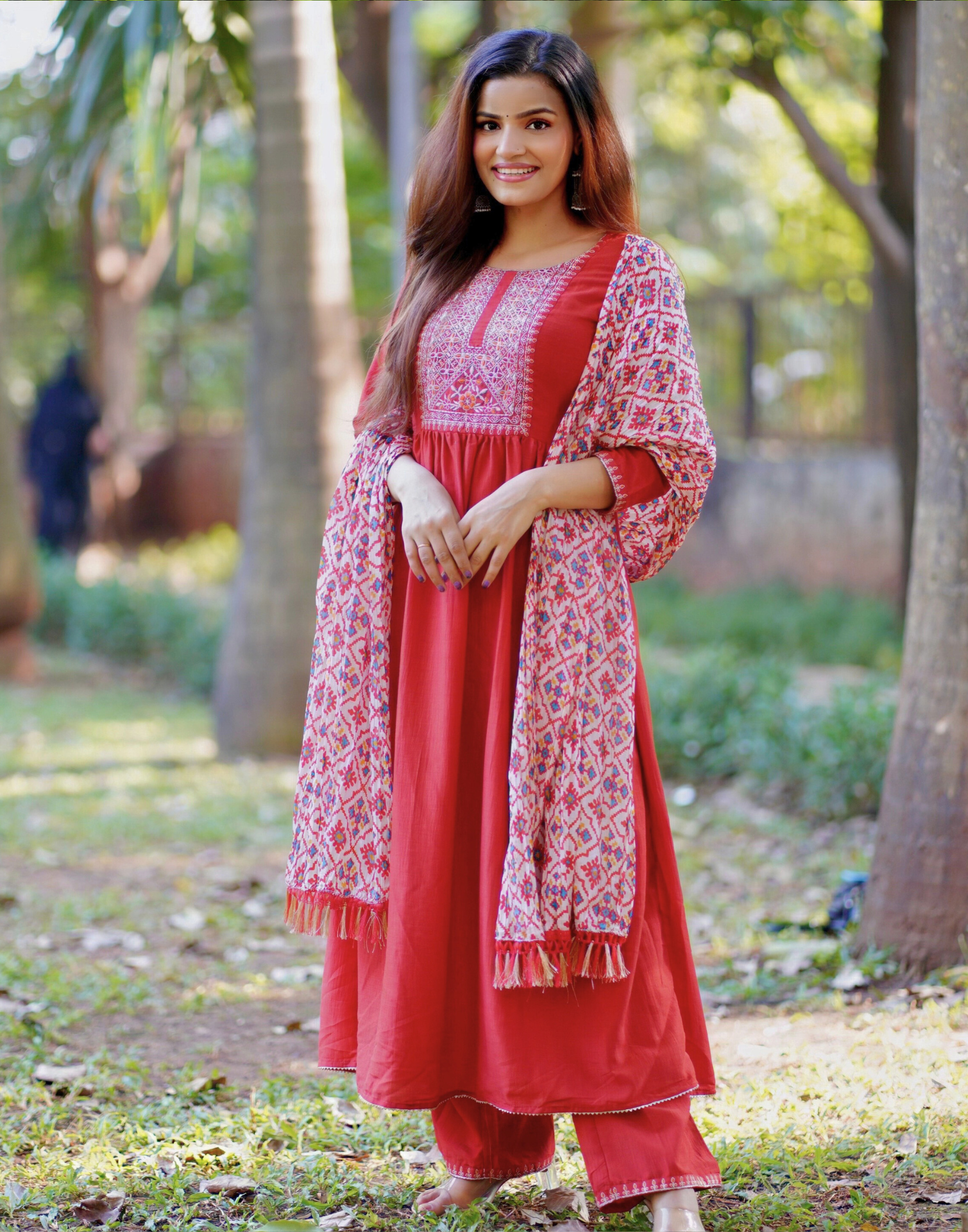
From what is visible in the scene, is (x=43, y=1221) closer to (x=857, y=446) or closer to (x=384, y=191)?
(x=857, y=446)

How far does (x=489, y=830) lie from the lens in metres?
2.21

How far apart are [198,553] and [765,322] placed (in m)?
5.50

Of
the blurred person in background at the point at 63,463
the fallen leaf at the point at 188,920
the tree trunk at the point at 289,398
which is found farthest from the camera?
the blurred person in background at the point at 63,463

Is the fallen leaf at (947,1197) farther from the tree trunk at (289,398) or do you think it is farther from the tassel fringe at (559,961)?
the tree trunk at (289,398)

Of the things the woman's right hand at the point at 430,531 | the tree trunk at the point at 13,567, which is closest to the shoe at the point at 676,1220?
the woman's right hand at the point at 430,531

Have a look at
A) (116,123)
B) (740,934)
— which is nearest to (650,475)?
(740,934)

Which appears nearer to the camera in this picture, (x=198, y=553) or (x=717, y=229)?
(x=198, y=553)

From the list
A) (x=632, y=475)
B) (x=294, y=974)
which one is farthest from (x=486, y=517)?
(x=294, y=974)

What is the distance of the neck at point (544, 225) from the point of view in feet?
7.79

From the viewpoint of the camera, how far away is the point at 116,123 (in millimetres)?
6680

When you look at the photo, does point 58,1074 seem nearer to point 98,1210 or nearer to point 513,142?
point 98,1210

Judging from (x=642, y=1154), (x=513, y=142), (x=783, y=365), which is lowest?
(x=642, y=1154)

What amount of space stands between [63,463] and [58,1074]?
1083cm

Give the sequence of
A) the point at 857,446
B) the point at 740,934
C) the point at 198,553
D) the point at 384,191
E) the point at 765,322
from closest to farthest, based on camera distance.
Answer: the point at 740,934 → the point at 857,446 → the point at 765,322 → the point at 198,553 → the point at 384,191
